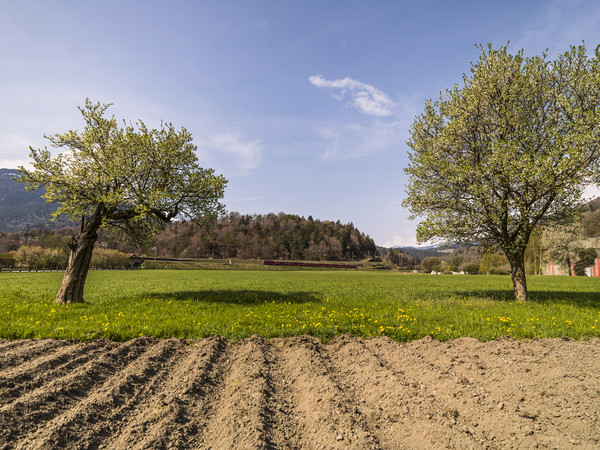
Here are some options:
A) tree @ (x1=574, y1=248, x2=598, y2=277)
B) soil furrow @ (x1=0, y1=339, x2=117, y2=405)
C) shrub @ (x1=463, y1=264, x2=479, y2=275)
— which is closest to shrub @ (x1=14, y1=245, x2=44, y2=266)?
soil furrow @ (x1=0, y1=339, x2=117, y2=405)

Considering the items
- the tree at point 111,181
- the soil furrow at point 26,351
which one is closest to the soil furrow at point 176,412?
the soil furrow at point 26,351

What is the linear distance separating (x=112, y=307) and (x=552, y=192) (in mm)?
23505

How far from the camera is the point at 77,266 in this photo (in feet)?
51.3

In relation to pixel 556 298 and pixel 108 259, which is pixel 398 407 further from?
pixel 108 259

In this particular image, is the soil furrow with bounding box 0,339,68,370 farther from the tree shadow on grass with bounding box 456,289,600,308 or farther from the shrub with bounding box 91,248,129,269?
the shrub with bounding box 91,248,129,269

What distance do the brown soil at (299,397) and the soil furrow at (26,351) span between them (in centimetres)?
5

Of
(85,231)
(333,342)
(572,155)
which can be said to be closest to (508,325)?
(333,342)

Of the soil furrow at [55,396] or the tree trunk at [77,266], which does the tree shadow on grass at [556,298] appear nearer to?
the soil furrow at [55,396]

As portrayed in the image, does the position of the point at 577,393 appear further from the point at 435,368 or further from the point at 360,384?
the point at 360,384

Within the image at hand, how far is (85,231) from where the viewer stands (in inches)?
624

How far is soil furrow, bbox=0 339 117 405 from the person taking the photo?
552 centimetres

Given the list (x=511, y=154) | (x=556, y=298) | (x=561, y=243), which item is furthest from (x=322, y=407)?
(x=561, y=243)

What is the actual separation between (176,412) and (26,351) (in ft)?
17.7

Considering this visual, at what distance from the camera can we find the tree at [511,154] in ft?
48.6
